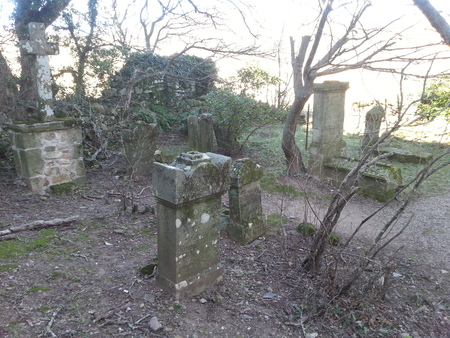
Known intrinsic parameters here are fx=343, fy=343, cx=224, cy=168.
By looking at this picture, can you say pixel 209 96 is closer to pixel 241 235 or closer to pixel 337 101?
pixel 337 101

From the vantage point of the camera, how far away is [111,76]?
35.6 ft

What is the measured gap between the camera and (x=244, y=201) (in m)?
4.52

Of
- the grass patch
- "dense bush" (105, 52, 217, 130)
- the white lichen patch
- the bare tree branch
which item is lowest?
the grass patch

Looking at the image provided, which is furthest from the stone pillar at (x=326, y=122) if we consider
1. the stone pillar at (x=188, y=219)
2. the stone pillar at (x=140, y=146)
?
the stone pillar at (x=188, y=219)

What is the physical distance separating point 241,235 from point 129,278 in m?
1.60

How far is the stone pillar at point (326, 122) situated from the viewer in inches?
279

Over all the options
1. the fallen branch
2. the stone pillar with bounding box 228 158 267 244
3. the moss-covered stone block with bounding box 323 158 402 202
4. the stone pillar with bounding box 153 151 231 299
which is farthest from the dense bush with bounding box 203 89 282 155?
the stone pillar with bounding box 153 151 231 299

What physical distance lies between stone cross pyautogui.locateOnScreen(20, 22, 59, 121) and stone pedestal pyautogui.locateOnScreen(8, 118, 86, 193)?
294 millimetres

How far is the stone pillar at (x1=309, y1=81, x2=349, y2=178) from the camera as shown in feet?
23.3

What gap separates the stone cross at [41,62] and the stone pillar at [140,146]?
150 centimetres

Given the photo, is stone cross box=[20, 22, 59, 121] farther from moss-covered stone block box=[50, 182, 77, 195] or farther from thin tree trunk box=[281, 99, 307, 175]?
thin tree trunk box=[281, 99, 307, 175]

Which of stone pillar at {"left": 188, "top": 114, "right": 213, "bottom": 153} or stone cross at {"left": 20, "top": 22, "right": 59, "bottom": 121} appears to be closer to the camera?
stone cross at {"left": 20, "top": 22, "right": 59, "bottom": 121}

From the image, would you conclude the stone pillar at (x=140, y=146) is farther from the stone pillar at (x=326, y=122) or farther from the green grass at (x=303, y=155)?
the stone pillar at (x=326, y=122)

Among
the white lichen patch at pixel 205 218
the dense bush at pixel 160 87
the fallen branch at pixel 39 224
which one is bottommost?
the fallen branch at pixel 39 224
